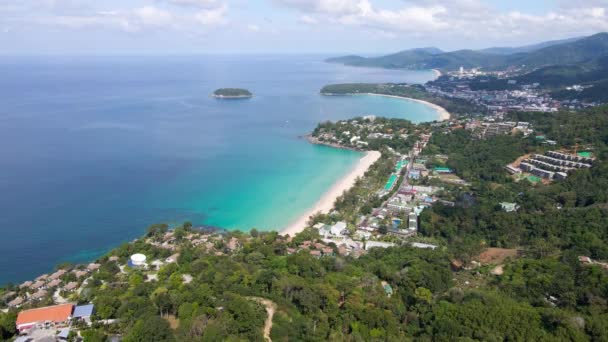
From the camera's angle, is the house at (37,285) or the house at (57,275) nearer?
the house at (37,285)

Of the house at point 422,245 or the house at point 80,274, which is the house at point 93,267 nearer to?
the house at point 80,274

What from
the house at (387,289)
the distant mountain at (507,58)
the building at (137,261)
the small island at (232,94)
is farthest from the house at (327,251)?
the distant mountain at (507,58)

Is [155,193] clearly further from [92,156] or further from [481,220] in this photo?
[481,220]

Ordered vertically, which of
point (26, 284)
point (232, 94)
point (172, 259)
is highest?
point (232, 94)

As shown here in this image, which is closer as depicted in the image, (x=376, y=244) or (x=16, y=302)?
(x=16, y=302)

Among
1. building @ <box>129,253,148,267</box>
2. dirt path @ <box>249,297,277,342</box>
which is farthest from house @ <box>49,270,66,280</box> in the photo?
dirt path @ <box>249,297,277,342</box>

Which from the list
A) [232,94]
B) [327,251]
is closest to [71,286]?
[327,251]

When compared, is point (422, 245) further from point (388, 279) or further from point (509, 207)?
point (509, 207)
